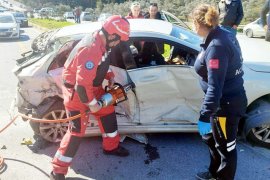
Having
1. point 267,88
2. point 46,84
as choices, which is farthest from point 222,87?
point 46,84

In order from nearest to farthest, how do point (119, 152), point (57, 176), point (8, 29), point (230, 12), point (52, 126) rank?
point (57, 176) < point (119, 152) < point (52, 126) < point (230, 12) < point (8, 29)

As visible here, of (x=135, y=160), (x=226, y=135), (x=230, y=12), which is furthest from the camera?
(x=230, y=12)

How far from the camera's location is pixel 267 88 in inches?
170

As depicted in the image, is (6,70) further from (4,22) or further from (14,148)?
(4,22)

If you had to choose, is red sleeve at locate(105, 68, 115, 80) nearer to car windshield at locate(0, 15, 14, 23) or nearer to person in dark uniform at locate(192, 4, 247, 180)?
person in dark uniform at locate(192, 4, 247, 180)

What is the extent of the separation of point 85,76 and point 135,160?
146 cm

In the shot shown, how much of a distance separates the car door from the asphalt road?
421mm

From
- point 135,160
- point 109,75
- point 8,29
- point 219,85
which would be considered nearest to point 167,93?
point 109,75

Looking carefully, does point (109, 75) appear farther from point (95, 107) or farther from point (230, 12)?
point (230, 12)

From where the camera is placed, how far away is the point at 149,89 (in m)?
4.34

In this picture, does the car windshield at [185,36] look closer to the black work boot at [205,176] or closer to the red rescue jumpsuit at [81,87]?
the red rescue jumpsuit at [81,87]

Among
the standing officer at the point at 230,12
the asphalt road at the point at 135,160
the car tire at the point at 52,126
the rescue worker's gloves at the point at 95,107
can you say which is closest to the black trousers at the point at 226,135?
the asphalt road at the point at 135,160

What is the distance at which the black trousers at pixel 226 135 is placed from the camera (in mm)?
3160

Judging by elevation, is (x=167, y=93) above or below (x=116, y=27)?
below
